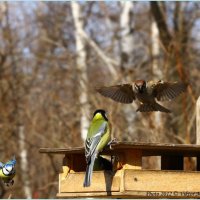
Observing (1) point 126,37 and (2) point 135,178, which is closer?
(2) point 135,178

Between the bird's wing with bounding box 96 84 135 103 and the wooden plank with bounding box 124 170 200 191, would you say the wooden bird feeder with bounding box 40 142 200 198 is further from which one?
the bird's wing with bounding box 96 84 135 103

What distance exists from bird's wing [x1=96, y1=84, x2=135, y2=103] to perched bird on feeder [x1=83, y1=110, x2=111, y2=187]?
1.33 metres

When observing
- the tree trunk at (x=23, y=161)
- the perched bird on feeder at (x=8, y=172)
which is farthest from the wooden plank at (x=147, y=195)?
the tree trunk at (x=23, y=161)

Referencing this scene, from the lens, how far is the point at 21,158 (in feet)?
49.8

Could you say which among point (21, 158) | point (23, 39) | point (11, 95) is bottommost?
point (21, 158)

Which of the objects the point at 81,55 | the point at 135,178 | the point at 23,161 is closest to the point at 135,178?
the point at 135,178

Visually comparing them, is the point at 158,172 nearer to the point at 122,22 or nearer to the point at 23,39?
the point at 122,22

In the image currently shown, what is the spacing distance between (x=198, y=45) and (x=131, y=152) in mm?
11067

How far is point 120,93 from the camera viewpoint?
757 cm

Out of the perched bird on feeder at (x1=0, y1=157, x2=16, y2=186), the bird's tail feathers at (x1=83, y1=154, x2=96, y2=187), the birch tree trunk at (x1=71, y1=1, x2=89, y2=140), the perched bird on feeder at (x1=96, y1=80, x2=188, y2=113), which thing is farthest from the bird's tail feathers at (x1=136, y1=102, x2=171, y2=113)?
the birch tree trunk at (x1=71, y1=1, x2=89, y2=140)

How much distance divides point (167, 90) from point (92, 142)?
6.33ft

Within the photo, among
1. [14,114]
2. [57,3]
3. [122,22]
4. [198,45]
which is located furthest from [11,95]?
[57,3]

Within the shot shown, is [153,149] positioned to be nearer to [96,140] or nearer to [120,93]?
[96,140]

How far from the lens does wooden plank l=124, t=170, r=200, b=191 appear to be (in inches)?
221
